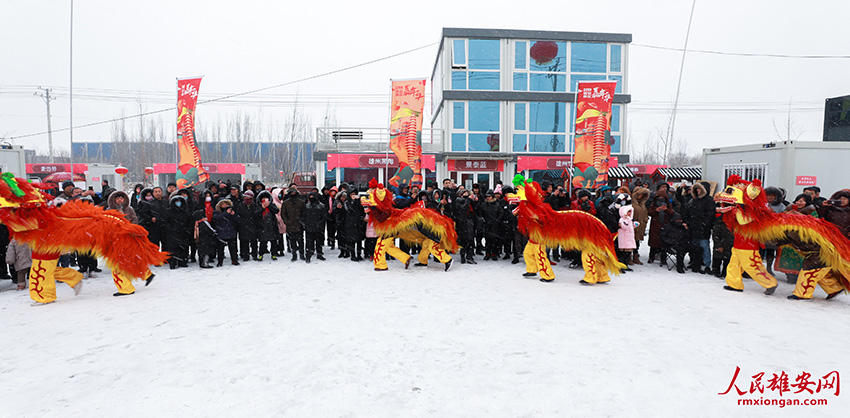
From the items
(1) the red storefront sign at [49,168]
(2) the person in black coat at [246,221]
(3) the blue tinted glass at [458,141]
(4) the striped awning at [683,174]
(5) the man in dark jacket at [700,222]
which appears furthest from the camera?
(1) the red storefront sign at [49,168]

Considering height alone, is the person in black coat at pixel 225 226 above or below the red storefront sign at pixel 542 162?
below

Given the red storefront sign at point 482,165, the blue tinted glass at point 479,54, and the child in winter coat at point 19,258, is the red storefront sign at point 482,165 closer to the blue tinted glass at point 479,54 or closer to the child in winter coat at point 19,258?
the blue tinted glass at point 479,54

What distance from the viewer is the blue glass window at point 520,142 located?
18.4 m

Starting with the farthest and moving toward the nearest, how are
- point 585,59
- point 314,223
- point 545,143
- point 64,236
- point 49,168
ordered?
point 49,168 < point 545,143 < point 585,59 < point 314,223 < point 64,236

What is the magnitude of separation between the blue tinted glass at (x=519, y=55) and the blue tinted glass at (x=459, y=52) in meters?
2.16

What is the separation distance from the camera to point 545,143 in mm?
18469

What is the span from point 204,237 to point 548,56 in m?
15.5

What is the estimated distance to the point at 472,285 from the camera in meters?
6.23

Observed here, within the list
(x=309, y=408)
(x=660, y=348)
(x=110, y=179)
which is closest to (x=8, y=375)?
(x=309, y=408)

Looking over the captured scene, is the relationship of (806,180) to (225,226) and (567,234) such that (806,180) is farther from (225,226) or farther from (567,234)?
(225,226)

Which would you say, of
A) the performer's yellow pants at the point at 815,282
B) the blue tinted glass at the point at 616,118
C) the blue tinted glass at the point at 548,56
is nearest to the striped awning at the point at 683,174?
the blue tinted glass at the point at 616,118

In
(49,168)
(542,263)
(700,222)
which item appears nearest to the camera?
(542,263)

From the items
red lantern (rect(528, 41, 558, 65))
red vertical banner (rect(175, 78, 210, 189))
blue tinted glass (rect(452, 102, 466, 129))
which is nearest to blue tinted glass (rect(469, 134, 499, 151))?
blue tinted glass (rect(452, 102, 466, 129))

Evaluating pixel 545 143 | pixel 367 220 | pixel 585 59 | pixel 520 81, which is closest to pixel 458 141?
pixel 520 81
